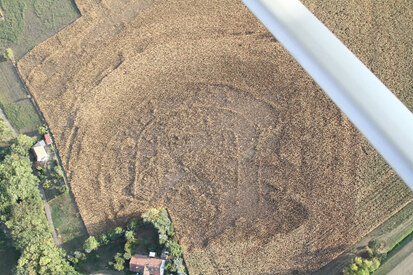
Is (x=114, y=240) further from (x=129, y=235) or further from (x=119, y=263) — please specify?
(x=119, y=263)

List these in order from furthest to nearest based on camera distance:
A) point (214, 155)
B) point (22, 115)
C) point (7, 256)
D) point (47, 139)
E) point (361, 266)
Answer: point (22, 115), point (47, 139), point (214, 155), point (7, 256), point (361, 266)

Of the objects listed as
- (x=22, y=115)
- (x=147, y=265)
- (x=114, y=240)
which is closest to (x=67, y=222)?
(x=114, y=240)

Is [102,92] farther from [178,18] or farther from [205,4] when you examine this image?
[205,4]

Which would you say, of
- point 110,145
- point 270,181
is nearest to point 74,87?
point 110,145

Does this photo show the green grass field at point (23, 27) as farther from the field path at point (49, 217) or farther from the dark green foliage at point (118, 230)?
the dark green foliage at point (118, 230)

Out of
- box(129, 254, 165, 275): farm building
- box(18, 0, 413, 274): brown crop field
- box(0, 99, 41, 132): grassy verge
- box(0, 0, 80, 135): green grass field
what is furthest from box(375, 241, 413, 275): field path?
box(0, 0, 80, 135): green grass field
